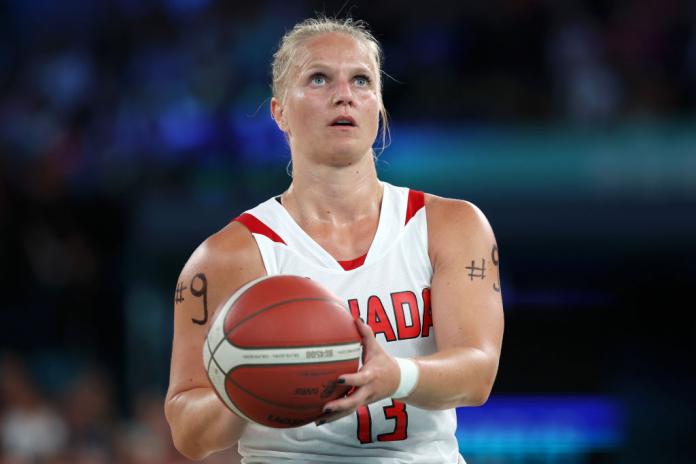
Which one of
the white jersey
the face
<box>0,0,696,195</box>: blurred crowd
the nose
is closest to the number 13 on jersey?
the white jersey

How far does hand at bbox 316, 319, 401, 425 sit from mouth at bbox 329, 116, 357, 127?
109 centimetres

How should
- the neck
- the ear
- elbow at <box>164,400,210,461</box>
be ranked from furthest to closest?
the ear
the neck
elbow at <box>164,400,210,461</box>

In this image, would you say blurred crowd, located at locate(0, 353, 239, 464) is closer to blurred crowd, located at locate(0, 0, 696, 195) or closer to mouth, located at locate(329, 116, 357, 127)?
blurred crowd, located at locate(0, 0, 696, 195)

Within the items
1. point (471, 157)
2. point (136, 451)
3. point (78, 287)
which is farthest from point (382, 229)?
point (78, 287)

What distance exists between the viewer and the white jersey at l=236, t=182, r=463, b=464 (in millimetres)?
4172

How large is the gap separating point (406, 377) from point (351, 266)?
34.6 inches

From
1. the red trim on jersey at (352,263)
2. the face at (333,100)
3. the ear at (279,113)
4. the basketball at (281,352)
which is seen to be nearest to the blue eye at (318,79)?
the face at (333,100)

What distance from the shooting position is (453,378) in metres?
3.78

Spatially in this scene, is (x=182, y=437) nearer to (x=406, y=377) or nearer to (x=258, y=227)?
(x=258, y=227)

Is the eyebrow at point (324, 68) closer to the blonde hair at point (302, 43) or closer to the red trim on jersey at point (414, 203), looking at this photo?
the blonde hair at point (302, 43)

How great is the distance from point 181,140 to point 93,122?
1189 mm

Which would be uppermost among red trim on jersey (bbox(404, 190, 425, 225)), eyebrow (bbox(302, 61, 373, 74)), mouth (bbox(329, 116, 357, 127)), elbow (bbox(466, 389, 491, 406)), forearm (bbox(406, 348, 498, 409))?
eyebrow (bbox(302, 61, 373, 74))

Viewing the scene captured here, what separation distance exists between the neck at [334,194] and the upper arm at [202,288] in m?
0.30

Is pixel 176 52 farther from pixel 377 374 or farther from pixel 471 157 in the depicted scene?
pixel 377 374
